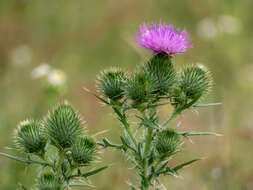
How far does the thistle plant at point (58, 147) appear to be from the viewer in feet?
9.58

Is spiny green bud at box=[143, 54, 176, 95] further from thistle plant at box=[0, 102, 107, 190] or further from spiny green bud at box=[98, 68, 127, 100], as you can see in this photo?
thistle plant at box=[0, 102, 107, 190]

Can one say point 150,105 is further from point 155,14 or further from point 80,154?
point 155,14

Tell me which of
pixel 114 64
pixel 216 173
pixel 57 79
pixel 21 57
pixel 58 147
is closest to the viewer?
pixel 58 147

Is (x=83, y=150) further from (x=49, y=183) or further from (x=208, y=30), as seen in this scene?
(x=208, y=30)

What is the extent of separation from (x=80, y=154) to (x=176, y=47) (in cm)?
116

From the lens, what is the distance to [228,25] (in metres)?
8.47

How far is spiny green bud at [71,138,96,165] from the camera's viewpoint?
9.73 feet

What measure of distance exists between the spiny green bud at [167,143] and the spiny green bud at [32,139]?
2.76ft

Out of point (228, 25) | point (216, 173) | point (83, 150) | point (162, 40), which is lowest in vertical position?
point (216, 173)

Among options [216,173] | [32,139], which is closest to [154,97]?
[32,139]

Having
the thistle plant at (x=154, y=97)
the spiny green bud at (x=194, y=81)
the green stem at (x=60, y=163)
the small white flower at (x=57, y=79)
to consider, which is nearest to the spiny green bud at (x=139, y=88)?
the thistle plant at (x=154, y=97)

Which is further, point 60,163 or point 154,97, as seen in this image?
point 154,97

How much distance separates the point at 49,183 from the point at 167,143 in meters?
0.85

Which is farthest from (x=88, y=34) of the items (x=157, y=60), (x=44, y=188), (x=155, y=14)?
(x=44, y=188)
